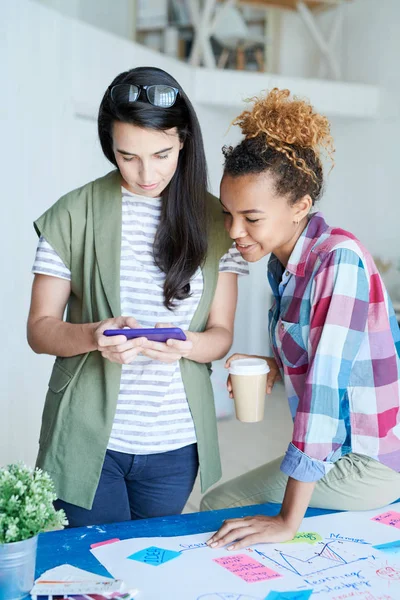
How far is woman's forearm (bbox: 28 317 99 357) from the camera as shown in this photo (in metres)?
1.61

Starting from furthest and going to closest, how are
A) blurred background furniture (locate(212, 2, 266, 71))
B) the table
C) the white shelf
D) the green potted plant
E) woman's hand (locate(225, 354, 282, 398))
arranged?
blurred background furniture (locate(212, 2, 266, 71)), the white shelf, woman's hand (locate(225, 354, 282, 398)), the table, the green potted plant

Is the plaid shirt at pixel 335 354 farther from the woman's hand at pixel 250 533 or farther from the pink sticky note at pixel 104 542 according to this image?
the pink sticky note at pixel 104 542

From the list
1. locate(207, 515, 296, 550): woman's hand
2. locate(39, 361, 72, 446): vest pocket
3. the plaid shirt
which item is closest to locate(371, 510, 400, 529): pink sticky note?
the plaid shirt

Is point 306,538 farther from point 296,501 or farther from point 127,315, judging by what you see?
point 127,315

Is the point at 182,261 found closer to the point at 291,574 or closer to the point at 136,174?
the point at 136,174

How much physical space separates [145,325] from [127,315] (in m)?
0.05

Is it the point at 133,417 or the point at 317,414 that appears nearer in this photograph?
the point at 317,414


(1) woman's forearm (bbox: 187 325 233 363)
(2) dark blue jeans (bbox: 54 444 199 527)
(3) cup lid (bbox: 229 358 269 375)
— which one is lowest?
(2) dark blue jeans (bbox: 54 444 199 527)

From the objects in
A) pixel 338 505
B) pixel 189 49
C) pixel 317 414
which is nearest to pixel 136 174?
pixel 317 414

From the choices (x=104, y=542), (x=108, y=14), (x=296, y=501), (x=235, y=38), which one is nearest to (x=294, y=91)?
(x=235, y=38)

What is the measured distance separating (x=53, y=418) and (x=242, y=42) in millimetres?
4763

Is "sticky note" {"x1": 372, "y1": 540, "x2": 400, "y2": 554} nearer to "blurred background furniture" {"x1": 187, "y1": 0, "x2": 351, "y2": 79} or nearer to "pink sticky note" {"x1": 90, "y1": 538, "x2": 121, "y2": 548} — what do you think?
"pink sticky note" {"x1": 90, "y1": 538, "x2": 121, "y2": 548}

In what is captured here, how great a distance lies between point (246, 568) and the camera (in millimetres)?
1333

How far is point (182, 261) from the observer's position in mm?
1700
